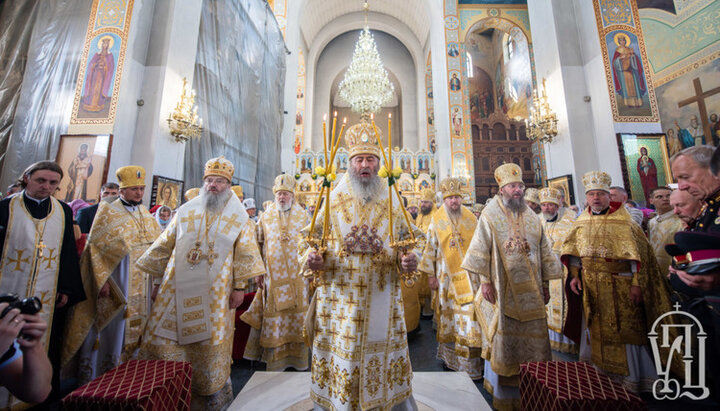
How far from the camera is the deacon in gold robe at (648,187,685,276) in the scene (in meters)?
3.10

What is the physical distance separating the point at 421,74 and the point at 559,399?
848 inches

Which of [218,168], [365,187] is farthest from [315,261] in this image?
[218,168]

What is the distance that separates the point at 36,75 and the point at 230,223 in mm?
7081

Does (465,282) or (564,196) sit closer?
(465,282)

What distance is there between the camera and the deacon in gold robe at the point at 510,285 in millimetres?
2451

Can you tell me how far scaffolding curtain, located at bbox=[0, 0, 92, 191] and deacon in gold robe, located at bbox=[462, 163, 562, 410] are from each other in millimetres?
7816

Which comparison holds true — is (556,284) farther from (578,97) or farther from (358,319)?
(578,97)

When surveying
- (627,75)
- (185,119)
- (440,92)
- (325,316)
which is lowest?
(325,316)

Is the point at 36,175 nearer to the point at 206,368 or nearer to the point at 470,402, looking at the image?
the point at 206,368

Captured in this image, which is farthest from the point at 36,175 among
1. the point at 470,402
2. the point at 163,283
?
the point at 470,402

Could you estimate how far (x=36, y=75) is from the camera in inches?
228

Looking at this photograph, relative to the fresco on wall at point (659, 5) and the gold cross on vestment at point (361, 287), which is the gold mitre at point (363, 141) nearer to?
the gold cross on vestment at point (361, 287)

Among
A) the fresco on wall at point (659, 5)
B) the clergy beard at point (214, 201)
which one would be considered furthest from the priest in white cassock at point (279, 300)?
the fresco on wall at point (659, 5)

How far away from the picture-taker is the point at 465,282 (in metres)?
3.26
